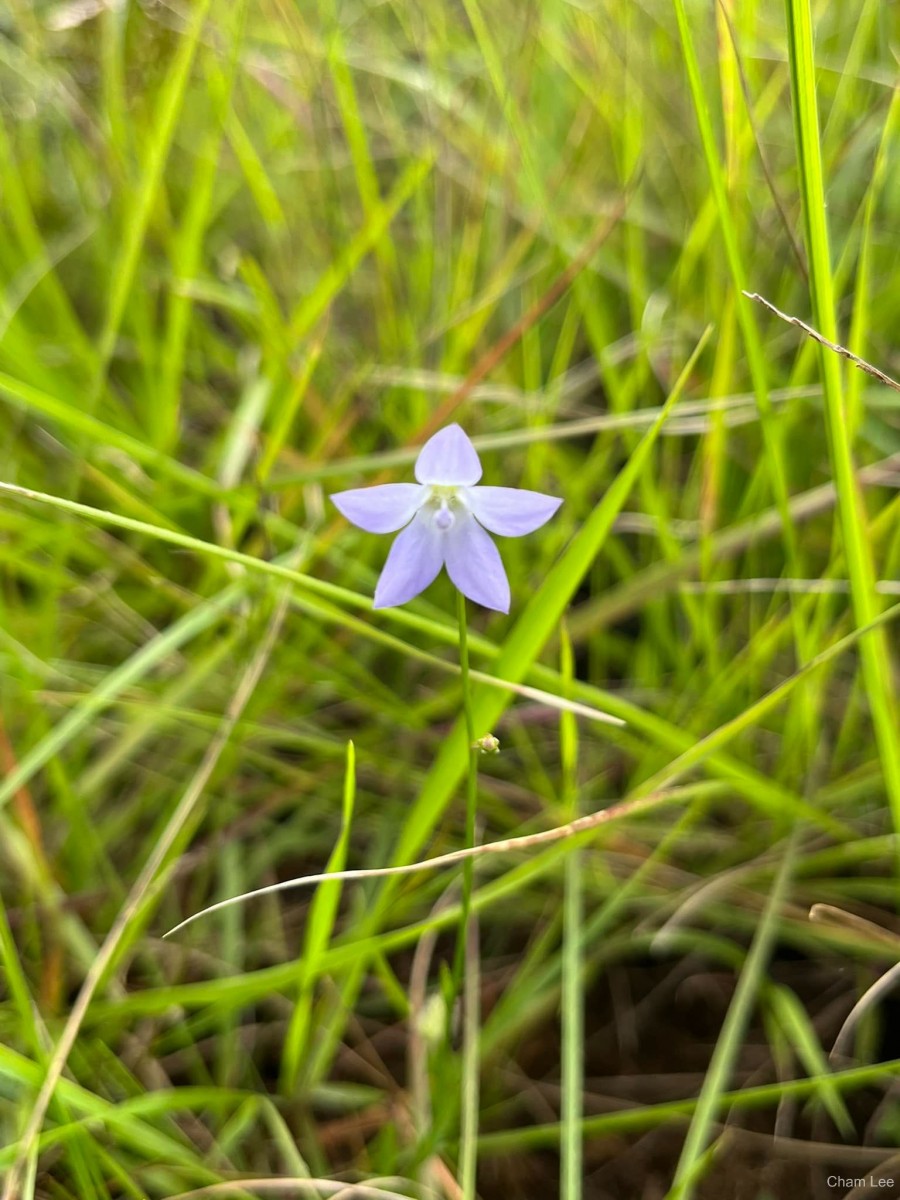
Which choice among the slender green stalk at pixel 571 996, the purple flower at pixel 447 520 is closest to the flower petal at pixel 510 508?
the purple flower at pixel 447 520

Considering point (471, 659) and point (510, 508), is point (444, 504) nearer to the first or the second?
point (510, 508)

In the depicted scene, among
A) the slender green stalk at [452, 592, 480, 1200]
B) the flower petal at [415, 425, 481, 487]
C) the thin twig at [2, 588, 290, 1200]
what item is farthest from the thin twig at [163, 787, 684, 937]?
the flower petal at [415, 425, 481, 487]

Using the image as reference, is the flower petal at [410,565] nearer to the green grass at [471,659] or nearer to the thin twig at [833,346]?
the green grass at [471,659]

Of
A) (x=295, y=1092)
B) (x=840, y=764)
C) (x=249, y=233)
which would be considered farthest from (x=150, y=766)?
(x=249, y=233)

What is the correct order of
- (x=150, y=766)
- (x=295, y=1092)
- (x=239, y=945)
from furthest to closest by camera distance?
(x=150, y=766) → (x=239, y=945) → (x=295, y=1092)

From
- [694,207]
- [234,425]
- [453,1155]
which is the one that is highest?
[694,207]

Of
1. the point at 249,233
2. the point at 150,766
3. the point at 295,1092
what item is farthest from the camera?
the point at 249,233

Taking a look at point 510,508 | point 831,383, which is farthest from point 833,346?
point 510,508

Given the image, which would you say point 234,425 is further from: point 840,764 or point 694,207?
point 840,764
